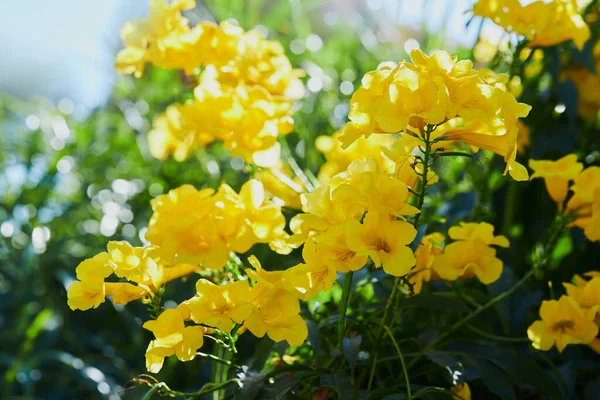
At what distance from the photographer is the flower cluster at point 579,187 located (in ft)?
2.29

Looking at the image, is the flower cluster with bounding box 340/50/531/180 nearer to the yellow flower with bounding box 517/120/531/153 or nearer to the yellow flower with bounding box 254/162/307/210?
the yellow flower with bounding box 254/162/307/210

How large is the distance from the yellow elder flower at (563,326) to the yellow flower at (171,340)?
313mm

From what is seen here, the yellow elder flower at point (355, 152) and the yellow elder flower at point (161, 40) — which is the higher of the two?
the yellow elder flower at point (161, 40)

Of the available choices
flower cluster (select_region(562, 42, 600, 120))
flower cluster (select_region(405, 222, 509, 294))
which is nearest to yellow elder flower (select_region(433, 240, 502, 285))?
flower cluster (select_region(405, 222, 509, 294))

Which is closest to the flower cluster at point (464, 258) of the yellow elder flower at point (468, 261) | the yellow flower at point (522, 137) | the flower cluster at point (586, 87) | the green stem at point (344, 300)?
the yellow elder flower at point (468, 261)

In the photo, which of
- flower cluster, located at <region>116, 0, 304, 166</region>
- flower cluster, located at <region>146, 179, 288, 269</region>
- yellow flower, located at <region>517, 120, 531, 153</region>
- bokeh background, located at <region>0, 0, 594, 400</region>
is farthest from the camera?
bokeh background, located at <region>0, 0, 594, 400</region>

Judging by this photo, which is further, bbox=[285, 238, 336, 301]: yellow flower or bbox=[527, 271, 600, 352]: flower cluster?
bbox=[527, 271, 600, 352]: flower cluster

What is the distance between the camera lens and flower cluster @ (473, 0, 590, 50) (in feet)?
2.62

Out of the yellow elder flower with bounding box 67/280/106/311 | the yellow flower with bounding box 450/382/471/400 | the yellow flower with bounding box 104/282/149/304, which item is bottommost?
the yellow flower with bounding box 450/382/471/400

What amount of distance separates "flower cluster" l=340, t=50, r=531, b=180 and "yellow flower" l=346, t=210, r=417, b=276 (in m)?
0.07

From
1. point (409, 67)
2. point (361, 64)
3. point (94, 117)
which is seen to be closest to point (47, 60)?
point (94, 117)

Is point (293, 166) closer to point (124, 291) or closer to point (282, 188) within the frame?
point (282, 188)

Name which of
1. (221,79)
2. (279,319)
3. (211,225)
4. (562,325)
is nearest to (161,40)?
(221,79)

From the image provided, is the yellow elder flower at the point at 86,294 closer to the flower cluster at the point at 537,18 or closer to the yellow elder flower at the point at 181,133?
the yellow elder flower at the point at 181,133
